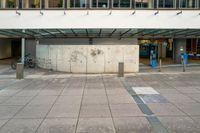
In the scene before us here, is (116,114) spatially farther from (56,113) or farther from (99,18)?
(99,18)

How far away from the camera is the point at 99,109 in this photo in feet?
26.4

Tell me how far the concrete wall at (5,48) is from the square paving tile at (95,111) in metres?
31.9

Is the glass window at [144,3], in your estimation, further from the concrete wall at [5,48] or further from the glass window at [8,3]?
the concrete wall at [5,48]

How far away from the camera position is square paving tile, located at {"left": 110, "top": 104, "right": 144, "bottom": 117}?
24.4 ft

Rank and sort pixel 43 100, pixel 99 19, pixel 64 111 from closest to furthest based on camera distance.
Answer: pixel 64 111
pixel 43 100
pixel 99 19

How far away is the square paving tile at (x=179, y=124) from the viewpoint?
6035 millimetres

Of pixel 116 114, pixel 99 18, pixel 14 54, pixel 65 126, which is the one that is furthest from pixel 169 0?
pixel 14 54

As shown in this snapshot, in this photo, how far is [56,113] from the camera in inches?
298

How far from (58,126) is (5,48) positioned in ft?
117

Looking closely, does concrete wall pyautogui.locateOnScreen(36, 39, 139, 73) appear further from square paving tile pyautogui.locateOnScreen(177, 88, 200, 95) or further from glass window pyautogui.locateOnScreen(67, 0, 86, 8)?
square paving tile pyautogui.locateOnScreen(177, 88, 200, 95)

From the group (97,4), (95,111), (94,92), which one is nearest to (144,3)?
(97,4)

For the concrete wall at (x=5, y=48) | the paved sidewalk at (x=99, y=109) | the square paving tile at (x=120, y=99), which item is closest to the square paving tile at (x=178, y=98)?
→ the paved sidewalk at (x=99, y=109)

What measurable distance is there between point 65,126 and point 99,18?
1556 cm

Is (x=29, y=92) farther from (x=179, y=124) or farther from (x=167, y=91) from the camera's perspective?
(x=179, y=124)
